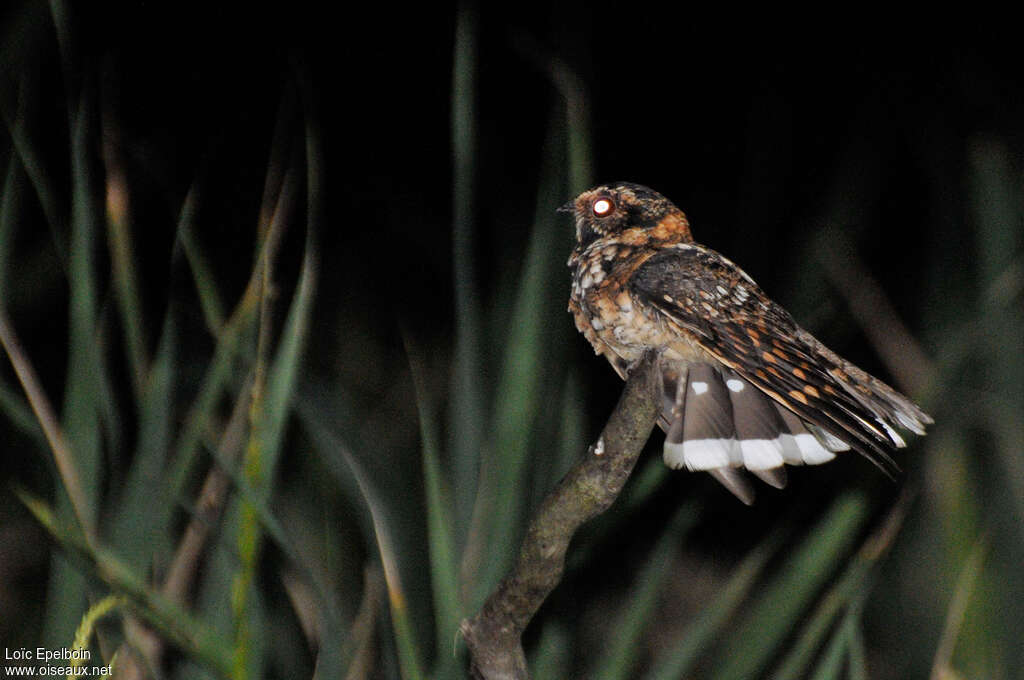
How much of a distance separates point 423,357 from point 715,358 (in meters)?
1.76

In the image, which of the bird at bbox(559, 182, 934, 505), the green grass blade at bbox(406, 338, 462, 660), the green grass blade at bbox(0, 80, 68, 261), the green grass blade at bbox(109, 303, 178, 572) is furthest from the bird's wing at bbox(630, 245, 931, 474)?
the green grass blade at bbox(0, 80, 68, 261)

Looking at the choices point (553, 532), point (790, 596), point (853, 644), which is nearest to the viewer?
point (553, 532)

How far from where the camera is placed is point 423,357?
2.96 m

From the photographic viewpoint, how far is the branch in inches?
40.4

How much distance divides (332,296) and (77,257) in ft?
5.15

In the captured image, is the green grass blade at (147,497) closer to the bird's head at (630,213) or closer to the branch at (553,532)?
the branch at (553,532)

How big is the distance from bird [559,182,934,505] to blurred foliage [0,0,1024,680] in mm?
105

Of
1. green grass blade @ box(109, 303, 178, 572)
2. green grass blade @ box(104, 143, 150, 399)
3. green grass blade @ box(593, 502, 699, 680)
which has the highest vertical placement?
green grass blade @ box(104, 143, 150, 399)

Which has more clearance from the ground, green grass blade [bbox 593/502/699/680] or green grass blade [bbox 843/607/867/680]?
green grass blade [bbox 843/607/867/680]

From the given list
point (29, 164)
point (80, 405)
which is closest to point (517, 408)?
point (80, 405)

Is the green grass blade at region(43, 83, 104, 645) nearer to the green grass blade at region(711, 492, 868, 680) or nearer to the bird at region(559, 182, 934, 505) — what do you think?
the bird at region(559, 182, 934, 505)

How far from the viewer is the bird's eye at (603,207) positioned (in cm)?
154

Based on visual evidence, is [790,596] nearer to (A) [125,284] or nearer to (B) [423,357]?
(A) [125,284]

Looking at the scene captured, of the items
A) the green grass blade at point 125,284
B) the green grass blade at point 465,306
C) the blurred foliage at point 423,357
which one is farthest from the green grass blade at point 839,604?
the green grass blade at point 125,284
